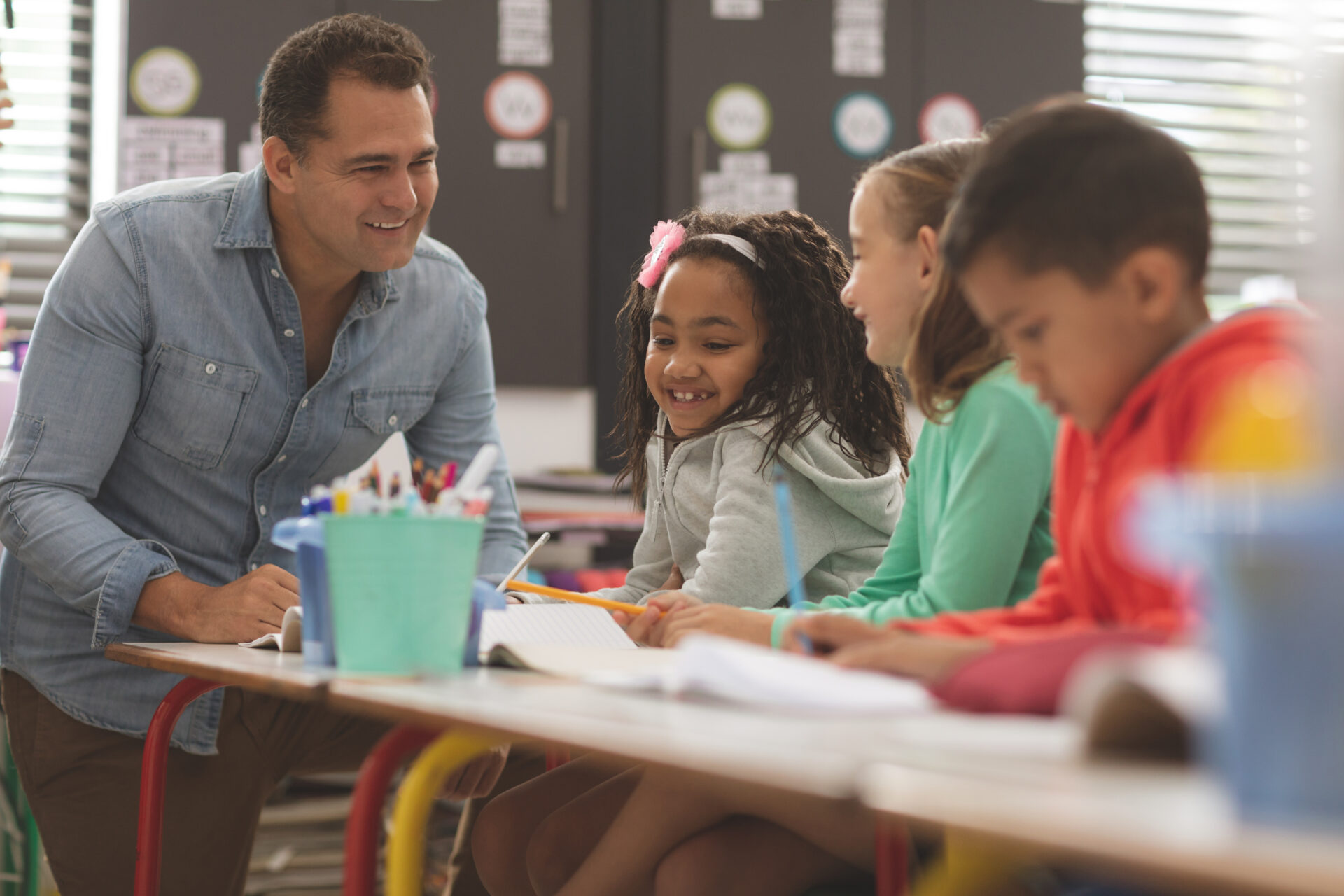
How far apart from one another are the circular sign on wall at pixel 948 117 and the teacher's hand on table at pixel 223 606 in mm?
2492

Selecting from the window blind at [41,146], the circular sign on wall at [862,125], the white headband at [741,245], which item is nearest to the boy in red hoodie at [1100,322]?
the white headband at [741,245]

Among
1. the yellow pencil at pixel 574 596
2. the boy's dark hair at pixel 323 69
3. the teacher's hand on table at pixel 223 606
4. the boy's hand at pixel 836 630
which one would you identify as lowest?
the teacher's hand on table at pixel 223 606

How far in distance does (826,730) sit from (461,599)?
38 centimetres

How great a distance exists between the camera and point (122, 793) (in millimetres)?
1657

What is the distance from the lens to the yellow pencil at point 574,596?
117 centimetres

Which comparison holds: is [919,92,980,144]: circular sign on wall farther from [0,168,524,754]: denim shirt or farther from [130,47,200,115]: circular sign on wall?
[0,168,524,754]: denim shirt

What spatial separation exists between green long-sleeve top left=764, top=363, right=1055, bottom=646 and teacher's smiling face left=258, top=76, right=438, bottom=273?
84 cm

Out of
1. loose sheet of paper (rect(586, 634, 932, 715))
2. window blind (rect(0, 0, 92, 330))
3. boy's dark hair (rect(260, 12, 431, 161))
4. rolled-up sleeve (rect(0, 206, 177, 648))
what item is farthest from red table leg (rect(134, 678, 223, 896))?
window blind (rect(0, 0, 92, 330))

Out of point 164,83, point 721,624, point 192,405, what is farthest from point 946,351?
point 164,83

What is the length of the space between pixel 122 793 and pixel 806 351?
101 cm

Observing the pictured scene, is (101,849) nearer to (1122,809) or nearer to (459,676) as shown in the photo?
(459,676)

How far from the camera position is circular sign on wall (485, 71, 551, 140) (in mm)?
3189

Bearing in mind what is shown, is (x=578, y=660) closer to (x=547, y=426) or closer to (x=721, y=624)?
(x=721, y=624)

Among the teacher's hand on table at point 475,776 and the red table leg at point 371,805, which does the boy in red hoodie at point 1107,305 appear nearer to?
the red table leg at point 371,805
